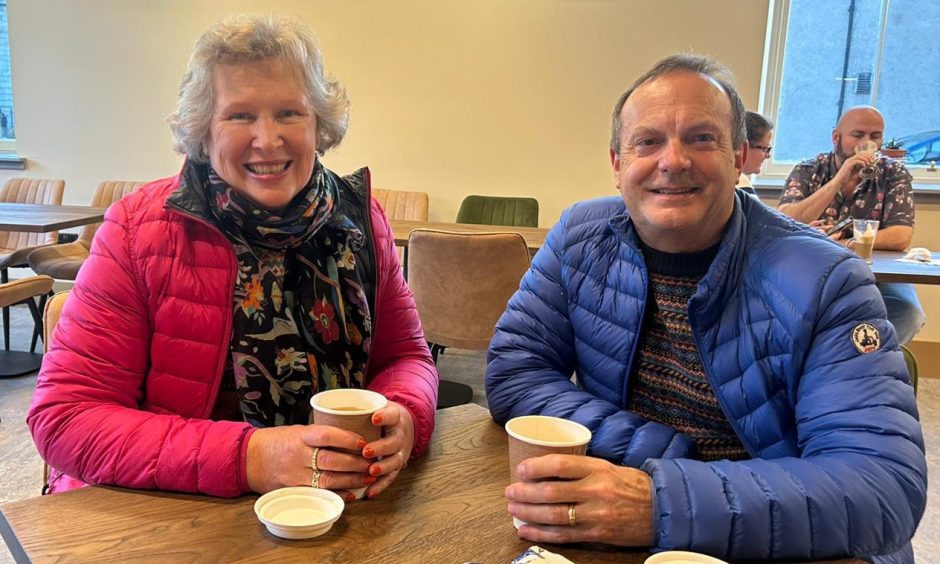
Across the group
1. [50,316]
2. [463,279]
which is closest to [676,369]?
[50,316]

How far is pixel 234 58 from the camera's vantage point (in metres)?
1.13

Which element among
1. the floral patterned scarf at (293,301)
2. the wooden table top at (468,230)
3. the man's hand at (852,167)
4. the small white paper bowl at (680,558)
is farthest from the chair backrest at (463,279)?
the small white paper bowl at (680,558)

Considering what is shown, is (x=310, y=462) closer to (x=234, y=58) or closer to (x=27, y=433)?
(x=234, y=58)

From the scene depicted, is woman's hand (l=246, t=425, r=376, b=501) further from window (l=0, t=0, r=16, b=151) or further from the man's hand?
window (l=0, t=0, r=16, b=151)

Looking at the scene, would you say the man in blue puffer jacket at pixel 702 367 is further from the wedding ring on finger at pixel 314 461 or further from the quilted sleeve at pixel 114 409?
the quilted sleeve at pixel 114 409

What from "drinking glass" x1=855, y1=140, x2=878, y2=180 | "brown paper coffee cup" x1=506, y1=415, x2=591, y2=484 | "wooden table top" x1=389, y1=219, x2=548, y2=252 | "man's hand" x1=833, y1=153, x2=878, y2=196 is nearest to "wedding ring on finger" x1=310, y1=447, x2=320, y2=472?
"brown paper coffee cup" x1=506, y1=415, x2=591, y2=484

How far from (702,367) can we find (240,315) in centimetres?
80

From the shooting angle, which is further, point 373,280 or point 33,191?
point 33,191

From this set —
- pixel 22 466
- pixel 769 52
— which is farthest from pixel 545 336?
pixel 769 52

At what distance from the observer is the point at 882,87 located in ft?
14.2

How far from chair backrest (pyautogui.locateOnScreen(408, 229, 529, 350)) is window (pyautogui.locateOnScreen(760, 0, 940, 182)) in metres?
2.75

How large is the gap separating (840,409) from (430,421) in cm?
63

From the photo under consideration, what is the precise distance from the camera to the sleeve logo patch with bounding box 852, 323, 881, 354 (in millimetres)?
904

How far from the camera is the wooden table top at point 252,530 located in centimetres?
78
